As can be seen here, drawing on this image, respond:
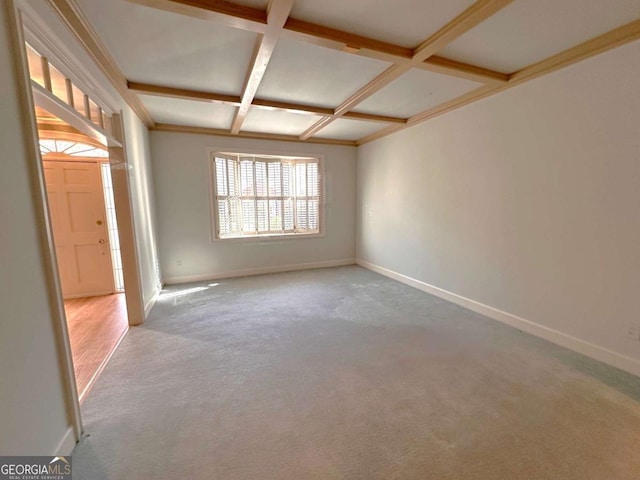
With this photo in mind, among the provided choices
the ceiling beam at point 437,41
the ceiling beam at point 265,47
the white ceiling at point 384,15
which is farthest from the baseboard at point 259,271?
the white ceiling at point 384,15

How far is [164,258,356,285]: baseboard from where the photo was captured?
4.46 meters

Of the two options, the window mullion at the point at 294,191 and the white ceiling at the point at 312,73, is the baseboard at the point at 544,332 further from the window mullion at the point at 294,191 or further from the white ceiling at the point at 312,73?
the white ceiling at the point at 312,73

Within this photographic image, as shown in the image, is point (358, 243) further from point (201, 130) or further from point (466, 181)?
point (201, 130)

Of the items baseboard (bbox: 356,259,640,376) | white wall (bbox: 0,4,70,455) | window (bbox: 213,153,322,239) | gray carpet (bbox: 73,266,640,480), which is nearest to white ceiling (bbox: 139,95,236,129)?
window (bbox: 213,153,322,239)

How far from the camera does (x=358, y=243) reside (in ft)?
18.3

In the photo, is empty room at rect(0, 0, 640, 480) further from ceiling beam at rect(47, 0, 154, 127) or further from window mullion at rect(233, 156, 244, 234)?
window mullion at rect(233, 156, 244, 234)

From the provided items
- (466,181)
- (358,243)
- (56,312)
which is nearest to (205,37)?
(56,312)

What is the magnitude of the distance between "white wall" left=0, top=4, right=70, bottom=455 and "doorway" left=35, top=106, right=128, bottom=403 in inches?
80.9

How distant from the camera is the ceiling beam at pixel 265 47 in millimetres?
1647

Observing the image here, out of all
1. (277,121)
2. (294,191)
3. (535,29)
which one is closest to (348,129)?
(277,121)

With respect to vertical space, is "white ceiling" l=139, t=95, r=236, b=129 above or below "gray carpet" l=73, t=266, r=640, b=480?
above

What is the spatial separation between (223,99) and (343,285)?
296cm

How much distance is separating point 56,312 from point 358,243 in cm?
471

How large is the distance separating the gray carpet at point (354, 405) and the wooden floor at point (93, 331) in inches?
4.8
